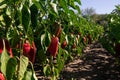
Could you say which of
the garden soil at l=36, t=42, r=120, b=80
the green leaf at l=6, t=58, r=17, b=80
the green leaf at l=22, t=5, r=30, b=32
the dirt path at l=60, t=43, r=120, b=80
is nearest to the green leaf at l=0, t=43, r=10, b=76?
the green leaf at l=6, t=58, r=17, b=80

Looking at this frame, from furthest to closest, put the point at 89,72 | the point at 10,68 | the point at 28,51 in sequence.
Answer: the point at 89,72 → the point at 28,51 → the point at 10,68

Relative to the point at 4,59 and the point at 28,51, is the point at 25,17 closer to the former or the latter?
the point at 4,59

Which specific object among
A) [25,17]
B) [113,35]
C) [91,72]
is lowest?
[91,72]

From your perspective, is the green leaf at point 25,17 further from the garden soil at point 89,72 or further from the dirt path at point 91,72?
the dirt path at point 91,72

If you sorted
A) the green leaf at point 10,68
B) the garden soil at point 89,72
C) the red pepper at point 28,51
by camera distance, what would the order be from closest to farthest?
the green leaf at point 10,68, the red pepper at point 28,51, the garden soil at point 89,72

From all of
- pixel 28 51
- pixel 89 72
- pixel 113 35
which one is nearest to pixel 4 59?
pixel 28 51

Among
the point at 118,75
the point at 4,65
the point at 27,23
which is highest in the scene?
the point at 27,23

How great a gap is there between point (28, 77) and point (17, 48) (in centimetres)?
30

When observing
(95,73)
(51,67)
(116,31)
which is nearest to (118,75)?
(95,73)

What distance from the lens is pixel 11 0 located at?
5.10ft

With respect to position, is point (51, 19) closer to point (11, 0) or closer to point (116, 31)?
point (11, 0)

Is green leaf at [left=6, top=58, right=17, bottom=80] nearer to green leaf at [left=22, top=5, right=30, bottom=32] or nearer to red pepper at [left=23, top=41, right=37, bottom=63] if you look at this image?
green leaf at [left=22, top=5, right=30, bottom=32]

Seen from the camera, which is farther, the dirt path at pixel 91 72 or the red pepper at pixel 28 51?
the dirt path at pixel 91 72

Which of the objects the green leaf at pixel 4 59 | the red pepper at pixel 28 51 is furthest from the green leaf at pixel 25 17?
the red pepper at pixel 28 51
